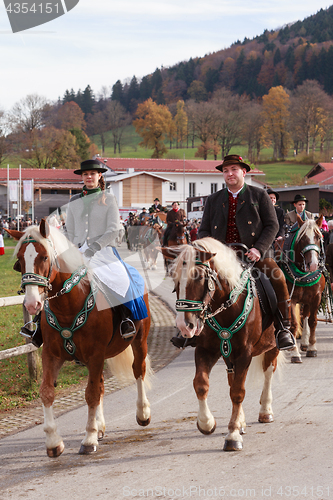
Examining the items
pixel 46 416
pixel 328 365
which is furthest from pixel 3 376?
pixel 328 365

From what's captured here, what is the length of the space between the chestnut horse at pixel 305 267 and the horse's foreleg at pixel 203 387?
4049mm

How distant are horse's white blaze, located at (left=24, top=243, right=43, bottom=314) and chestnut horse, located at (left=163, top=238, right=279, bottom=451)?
1175 millimetres

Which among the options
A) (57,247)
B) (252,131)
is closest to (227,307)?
(57,247)

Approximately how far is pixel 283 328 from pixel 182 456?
1.72 meters

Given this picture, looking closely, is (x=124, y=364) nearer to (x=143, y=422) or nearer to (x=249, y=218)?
(x=143, y=422)

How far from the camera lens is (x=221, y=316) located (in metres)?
4.76

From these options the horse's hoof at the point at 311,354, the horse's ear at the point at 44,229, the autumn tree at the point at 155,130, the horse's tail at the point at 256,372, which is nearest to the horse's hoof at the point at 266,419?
the horse's tail at the point at 256,372

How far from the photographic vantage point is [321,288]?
9.06m

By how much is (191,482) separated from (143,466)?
0.57m

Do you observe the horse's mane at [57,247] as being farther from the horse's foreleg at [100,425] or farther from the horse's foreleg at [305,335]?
the horse's foreleg at [305,335]

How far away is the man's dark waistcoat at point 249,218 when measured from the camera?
209 inches

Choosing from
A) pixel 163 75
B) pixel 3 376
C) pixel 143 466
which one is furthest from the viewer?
pixel 163 75

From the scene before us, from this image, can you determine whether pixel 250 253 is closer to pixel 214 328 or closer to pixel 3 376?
pixel 214 328

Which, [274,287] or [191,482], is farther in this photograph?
[274,287]
